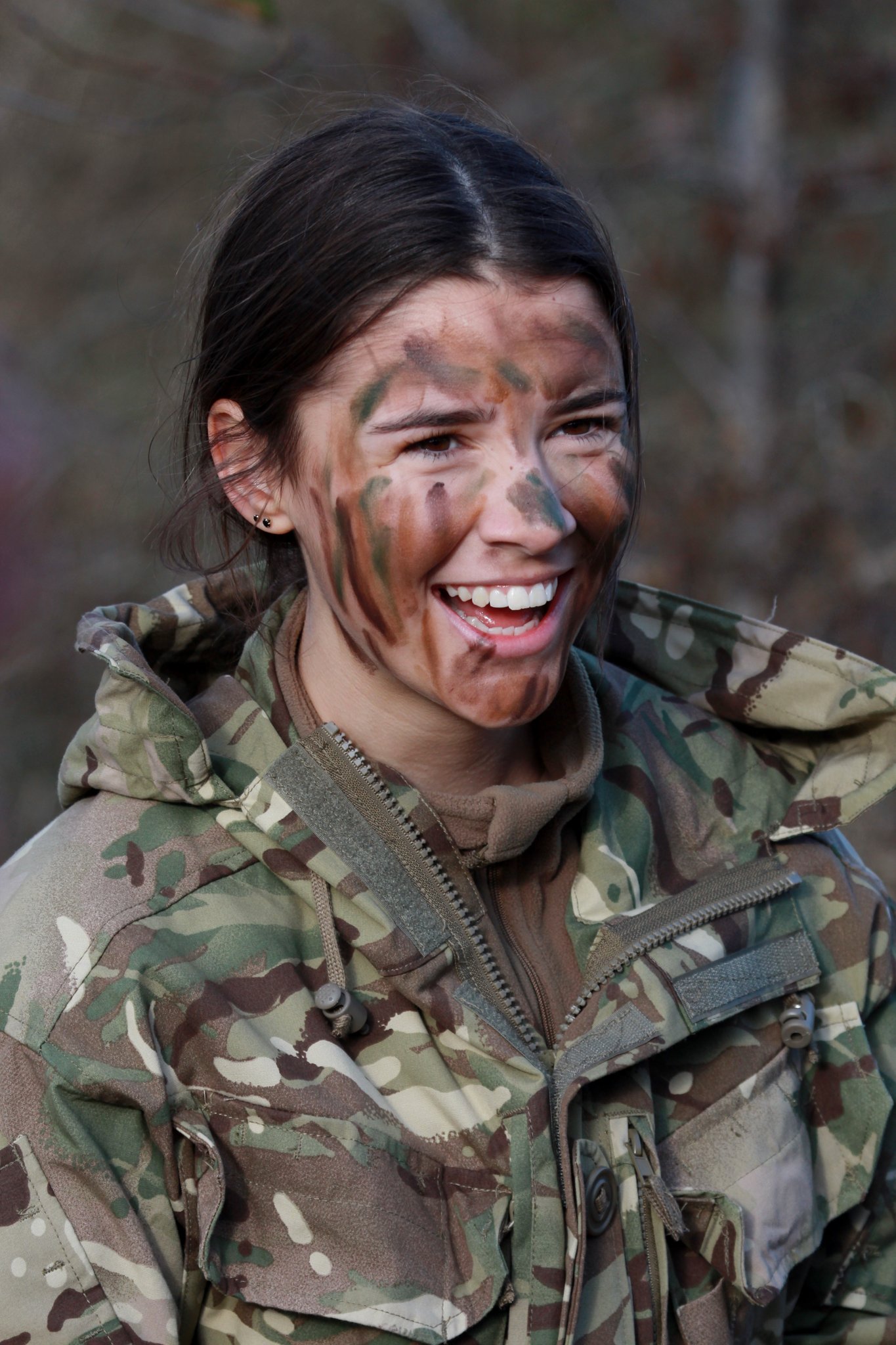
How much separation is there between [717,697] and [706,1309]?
2.97ft

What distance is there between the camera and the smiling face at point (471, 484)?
1771mm

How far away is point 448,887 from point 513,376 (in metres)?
0.66

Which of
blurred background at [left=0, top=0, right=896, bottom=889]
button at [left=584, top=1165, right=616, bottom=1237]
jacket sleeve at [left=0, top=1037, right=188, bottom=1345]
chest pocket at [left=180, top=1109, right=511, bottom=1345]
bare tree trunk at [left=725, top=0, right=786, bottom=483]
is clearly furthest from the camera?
bare tree trunk at [left=725, top=0, right=786, bottom=483]

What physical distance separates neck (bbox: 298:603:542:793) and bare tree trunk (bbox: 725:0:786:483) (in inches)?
→ 169

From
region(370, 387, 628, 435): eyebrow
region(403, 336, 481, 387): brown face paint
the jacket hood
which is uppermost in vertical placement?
region(403, 336, 481, 387): brown face paint

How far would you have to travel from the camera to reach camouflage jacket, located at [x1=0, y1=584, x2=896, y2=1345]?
165 cm

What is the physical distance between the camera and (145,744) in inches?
70.9

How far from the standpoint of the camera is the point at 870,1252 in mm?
2240

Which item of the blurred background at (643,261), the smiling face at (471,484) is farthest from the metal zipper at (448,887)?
the blurred background at (643,261)

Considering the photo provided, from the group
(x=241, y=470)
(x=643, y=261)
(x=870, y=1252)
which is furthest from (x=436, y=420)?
(x=643, y=261)

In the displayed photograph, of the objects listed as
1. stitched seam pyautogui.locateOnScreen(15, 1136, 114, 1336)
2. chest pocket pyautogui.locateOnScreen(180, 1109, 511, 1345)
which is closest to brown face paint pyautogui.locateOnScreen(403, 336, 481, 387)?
chest pocket pyautogui.locateOnScreen(180, 1109, 511, 1345)

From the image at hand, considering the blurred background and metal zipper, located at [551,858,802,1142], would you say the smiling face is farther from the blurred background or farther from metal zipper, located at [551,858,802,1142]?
the blurred background

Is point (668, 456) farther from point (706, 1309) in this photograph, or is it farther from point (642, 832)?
point (706, 1309)

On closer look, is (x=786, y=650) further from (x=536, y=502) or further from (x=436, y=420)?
(x=436, y=420)
